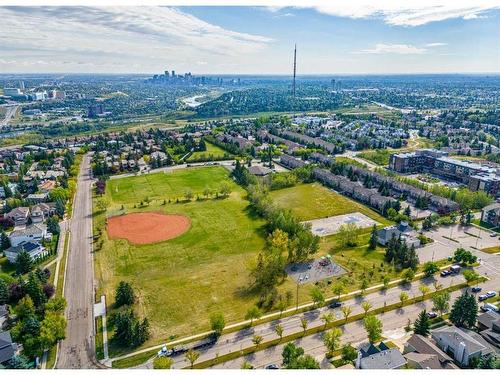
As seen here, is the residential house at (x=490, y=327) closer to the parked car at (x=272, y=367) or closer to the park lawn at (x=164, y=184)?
the parked car at (x=272, y=367)

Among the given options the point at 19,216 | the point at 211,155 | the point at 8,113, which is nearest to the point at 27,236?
the point at 19,216

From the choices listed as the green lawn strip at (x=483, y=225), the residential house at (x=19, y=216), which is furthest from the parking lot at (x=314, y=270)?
the residential house at (x=19, y=216)

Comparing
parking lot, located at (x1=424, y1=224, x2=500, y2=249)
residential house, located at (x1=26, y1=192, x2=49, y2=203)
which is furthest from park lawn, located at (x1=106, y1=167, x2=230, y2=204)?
parking lot, located at (x1=424, y1=224, x2=500, y2=249)

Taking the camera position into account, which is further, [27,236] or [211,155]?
[211,155]

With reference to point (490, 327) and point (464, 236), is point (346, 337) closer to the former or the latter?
point (490, 327)

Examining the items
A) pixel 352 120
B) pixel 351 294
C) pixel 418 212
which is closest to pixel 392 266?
pixel 351 294

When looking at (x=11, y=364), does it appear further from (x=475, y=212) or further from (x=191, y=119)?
(x=191, y=119)
